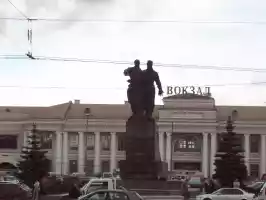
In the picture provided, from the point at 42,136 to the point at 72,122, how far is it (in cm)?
609

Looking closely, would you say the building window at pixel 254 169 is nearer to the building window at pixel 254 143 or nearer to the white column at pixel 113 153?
the building window at pixel 254 143

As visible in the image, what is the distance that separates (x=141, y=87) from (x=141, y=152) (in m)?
2.63

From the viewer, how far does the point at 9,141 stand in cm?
10319

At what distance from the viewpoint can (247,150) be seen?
3986 inches

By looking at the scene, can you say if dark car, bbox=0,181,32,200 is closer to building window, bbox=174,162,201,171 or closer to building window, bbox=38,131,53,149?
building window, bbox=174,162,201,171

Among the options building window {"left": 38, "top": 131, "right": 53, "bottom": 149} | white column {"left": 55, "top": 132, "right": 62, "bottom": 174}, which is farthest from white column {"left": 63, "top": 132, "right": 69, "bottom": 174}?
building window {"left": 38, "top": 131, "right": 53, "bottom": 149}

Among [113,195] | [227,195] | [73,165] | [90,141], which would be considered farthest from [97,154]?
[113,195]

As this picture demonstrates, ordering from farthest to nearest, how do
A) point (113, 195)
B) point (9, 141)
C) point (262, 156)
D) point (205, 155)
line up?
point (9, 141), point (262, 156), point (205, 155), point (113, 195)

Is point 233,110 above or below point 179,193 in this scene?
above

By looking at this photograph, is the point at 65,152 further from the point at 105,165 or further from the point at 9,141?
the point at 9,141

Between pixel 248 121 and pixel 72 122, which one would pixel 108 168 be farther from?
pixel 248 121

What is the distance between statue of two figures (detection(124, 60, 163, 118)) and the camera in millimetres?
25375

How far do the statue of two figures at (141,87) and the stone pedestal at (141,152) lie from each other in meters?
0.57

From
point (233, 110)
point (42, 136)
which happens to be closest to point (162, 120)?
point (233, 110)
